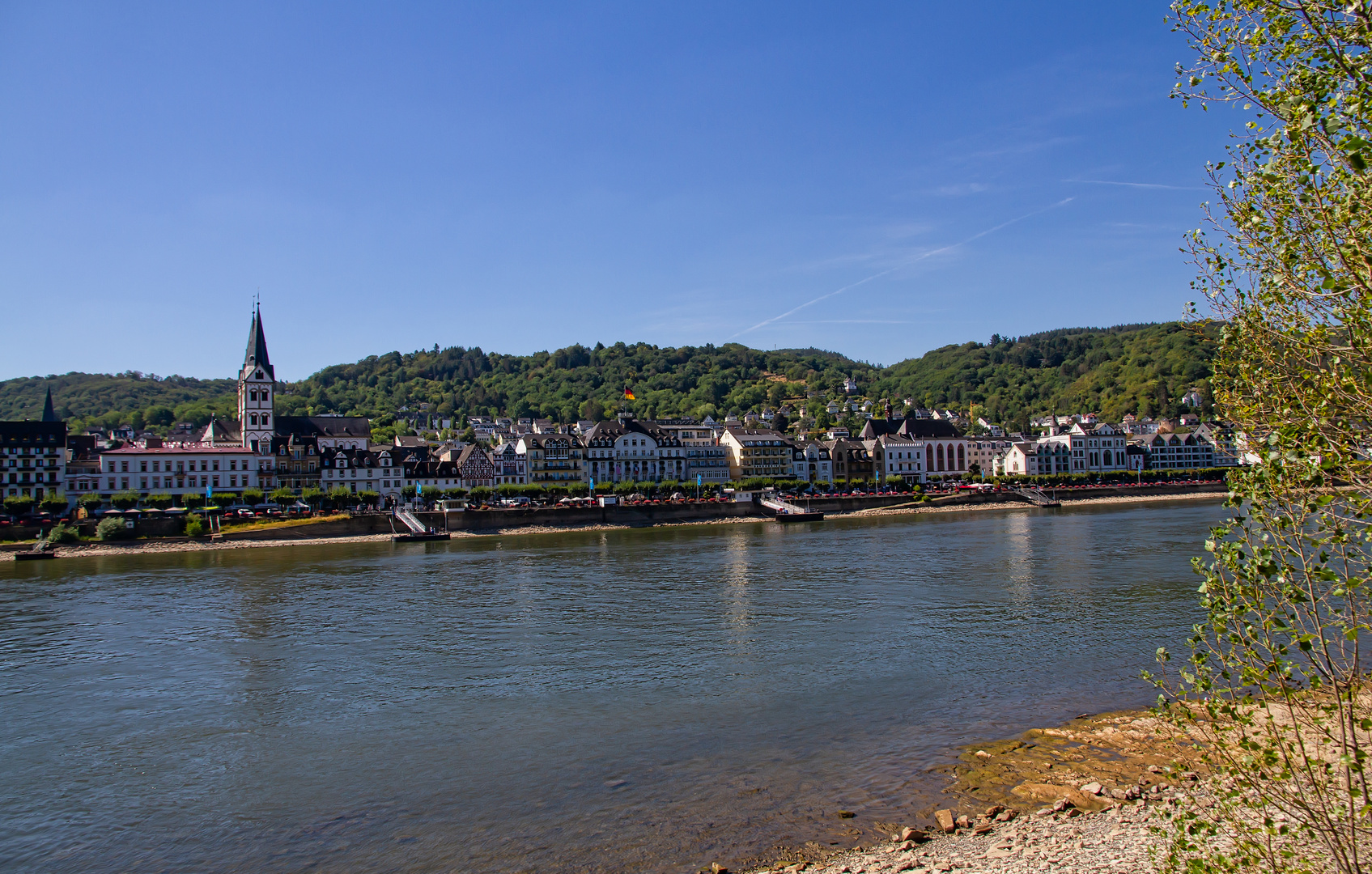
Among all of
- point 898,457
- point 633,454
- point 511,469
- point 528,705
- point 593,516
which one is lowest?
point 528,705

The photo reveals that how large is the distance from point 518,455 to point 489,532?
34.1m

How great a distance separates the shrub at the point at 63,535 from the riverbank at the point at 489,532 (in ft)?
1.97

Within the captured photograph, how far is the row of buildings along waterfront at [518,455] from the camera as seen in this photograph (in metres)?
81.4

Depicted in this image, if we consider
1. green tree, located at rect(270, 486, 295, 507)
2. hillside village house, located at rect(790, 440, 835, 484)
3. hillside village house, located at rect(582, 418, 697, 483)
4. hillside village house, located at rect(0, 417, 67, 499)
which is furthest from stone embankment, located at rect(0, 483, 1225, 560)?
hillside village house, located at rect(582, 418, 697, 483)

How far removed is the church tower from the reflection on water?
176 ft

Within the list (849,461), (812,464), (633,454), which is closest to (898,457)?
(849,461)

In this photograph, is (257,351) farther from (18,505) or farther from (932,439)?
(932,439)

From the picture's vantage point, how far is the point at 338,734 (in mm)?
18484

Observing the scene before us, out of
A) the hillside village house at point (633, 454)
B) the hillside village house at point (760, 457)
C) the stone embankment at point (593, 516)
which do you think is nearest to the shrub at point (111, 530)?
the stone embankment at point (593, 516)

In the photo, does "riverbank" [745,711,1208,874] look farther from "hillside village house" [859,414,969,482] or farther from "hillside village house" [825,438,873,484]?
"hillside village house" [859,414,969,482]

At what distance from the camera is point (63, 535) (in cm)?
6234

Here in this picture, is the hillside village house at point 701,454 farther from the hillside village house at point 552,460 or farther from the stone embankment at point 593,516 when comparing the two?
the stone embankment at point 593,516

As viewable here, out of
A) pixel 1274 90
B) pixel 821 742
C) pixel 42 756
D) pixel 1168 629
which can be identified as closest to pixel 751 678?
pixel 821 742

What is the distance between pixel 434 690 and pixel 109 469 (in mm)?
75568
